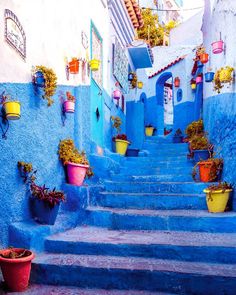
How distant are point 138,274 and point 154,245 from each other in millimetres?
565

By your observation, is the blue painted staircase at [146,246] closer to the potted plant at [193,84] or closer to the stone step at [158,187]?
the stone step at [158,187]

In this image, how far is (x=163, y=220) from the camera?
5.22 m

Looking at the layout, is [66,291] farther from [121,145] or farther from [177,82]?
[177,82]

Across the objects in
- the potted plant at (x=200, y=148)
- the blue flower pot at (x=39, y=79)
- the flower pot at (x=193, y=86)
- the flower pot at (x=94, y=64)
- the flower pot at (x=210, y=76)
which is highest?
the flower pot at (x=193, y=86)

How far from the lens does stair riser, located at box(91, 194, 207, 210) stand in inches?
230

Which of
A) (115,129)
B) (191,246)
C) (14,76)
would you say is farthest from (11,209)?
(115,129)

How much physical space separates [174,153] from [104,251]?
6.26 meters

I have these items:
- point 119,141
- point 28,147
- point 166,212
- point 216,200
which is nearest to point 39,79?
point 28,147

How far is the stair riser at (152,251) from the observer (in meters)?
4.07

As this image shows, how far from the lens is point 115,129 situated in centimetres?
1009

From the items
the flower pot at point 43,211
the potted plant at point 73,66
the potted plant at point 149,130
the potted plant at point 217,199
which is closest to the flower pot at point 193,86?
the potted plant at point 149,130

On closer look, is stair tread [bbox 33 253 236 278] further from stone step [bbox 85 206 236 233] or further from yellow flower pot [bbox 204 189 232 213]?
yellow flower pot [bbox 204 189 232 213]

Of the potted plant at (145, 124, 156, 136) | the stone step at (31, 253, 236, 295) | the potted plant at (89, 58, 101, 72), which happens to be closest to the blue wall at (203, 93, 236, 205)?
the stone step at (31, 253, 236, 295)

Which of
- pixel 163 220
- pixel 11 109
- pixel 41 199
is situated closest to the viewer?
pixel 11 109
